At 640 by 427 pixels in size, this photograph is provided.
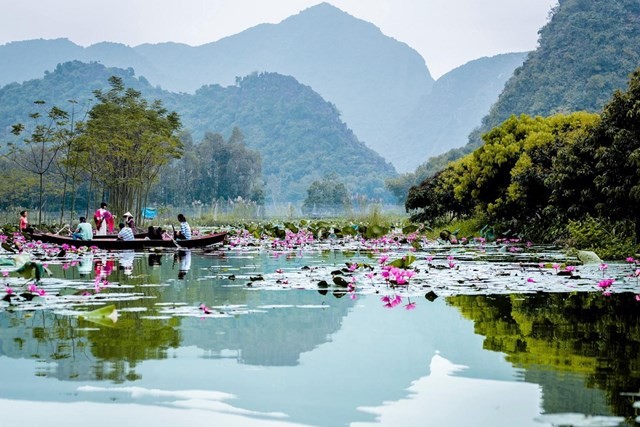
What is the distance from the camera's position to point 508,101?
332ft

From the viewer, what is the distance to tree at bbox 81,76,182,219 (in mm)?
45312

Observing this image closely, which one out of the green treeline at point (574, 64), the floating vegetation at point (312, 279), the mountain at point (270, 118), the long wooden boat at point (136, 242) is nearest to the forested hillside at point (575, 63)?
the green treeline at point (574, 64)

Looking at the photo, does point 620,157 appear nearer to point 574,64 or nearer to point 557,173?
point 557,173

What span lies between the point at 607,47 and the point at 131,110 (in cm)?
6442

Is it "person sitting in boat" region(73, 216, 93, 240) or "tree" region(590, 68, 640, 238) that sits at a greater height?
"tree" region(590, 68, 640, 238)

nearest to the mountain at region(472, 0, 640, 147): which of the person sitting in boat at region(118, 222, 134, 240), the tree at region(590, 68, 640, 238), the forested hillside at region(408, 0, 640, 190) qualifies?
the forested hillside at region(408, 0, 640, 190)

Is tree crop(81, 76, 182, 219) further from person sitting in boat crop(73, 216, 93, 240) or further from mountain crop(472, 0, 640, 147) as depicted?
mountain crop(472, 0, 640, 147)

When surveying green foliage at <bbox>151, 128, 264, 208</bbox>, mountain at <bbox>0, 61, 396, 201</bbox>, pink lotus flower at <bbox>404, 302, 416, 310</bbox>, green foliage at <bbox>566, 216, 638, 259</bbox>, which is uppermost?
mountain at <bbox>0, 61, 396, 201</bbox>

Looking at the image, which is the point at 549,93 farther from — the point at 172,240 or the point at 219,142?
the point at 172,240

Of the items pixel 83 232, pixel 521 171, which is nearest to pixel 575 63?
pixel 521 171

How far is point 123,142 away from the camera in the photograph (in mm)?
45250

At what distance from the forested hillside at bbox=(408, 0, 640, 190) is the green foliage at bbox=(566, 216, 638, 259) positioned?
71.4m

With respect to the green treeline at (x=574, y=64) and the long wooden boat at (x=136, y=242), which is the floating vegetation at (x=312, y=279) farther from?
the green treeline at (x=574, y=64)

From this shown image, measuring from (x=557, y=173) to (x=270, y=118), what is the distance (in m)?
141
